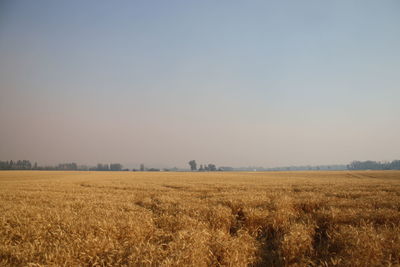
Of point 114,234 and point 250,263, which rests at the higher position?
point 114,234

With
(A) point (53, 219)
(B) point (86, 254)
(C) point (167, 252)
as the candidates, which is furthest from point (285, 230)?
(A) point (53, 219)

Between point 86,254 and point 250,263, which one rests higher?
point 86,254

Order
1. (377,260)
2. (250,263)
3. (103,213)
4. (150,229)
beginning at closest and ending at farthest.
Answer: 1. (377,260)
2. (250,263)
3. (150,229)
4. (103,213)

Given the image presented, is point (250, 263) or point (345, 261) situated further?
point (250, 263)

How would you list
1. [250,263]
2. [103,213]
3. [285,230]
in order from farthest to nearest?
[103,213] < [285,230] < [250,263]

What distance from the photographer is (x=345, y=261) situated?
4.52 meters

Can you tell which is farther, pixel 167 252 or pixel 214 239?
pixel 214 239

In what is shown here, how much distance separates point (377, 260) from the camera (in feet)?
14.4

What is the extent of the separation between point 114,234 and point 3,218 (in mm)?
4554

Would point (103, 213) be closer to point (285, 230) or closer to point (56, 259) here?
point (56, 259)

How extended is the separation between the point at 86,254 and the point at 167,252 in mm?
1766

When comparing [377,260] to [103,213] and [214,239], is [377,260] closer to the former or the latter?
[214,239]

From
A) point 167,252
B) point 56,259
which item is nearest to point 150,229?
point 167,252

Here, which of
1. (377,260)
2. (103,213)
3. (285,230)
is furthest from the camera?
(103,213)
